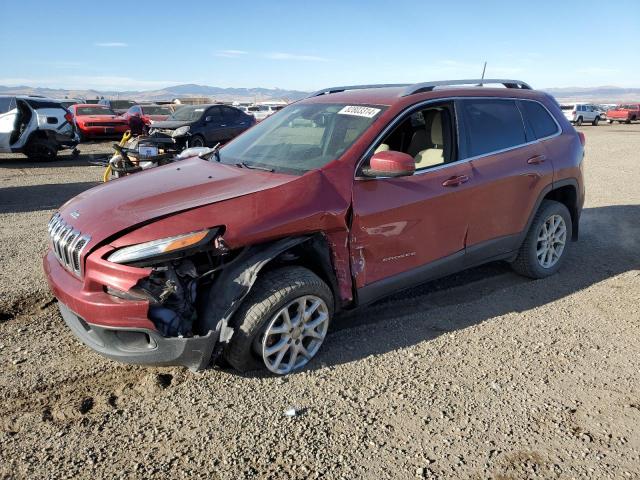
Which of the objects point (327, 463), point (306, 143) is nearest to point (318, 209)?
point (306, 143)

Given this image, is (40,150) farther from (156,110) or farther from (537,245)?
(537,245)

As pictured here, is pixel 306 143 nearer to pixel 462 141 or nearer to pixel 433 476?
pixel 462 141

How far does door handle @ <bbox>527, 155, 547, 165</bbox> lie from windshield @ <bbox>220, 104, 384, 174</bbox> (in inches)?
66.0

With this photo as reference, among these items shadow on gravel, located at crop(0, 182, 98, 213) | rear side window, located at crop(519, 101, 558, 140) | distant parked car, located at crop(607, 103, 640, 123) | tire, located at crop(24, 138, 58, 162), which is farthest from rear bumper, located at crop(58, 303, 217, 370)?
distant parked car, located at crop(607, 103, 640, 123)

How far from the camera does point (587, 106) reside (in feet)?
129

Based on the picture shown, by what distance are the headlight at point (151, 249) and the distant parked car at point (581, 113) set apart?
134 ft

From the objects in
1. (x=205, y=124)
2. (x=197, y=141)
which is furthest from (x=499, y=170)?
(x=205, y=124)

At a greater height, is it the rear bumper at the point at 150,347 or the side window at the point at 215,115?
the side window at the point at 215,115

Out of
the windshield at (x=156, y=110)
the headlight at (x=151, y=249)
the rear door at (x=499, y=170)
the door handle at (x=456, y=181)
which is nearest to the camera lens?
the headlight at (x=151, y=249)

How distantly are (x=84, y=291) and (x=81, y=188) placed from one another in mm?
8274

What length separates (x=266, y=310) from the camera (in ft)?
10.2

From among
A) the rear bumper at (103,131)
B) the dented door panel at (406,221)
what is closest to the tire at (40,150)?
the rear bumper at (103,131)

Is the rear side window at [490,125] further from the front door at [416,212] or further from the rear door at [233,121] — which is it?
the rear door at [233,121]

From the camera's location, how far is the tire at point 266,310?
3.09 meters
